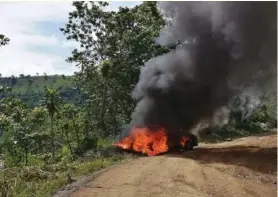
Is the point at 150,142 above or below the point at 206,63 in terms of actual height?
below

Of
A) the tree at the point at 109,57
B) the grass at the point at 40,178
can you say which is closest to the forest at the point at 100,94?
the tree at the point at 109,57

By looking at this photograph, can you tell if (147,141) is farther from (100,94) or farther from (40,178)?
(100,94)

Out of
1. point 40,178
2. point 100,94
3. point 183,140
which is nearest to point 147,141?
point 183,140

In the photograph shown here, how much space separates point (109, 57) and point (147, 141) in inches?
744

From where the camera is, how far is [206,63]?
2362cm

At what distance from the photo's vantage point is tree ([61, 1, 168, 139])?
39.5 meters

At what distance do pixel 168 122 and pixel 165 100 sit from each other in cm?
127

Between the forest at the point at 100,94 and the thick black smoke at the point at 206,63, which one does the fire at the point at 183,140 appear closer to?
the thick black smoke at the point at 206,63

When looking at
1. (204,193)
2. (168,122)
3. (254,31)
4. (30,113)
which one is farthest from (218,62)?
(30,113)

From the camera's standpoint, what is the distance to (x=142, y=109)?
83.6 feet

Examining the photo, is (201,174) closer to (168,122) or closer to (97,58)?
(168,122)

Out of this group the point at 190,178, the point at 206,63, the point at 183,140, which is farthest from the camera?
the point at 183,140

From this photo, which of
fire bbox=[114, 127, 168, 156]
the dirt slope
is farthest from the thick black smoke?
the dirt slope

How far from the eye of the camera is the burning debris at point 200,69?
20938 millimetres
